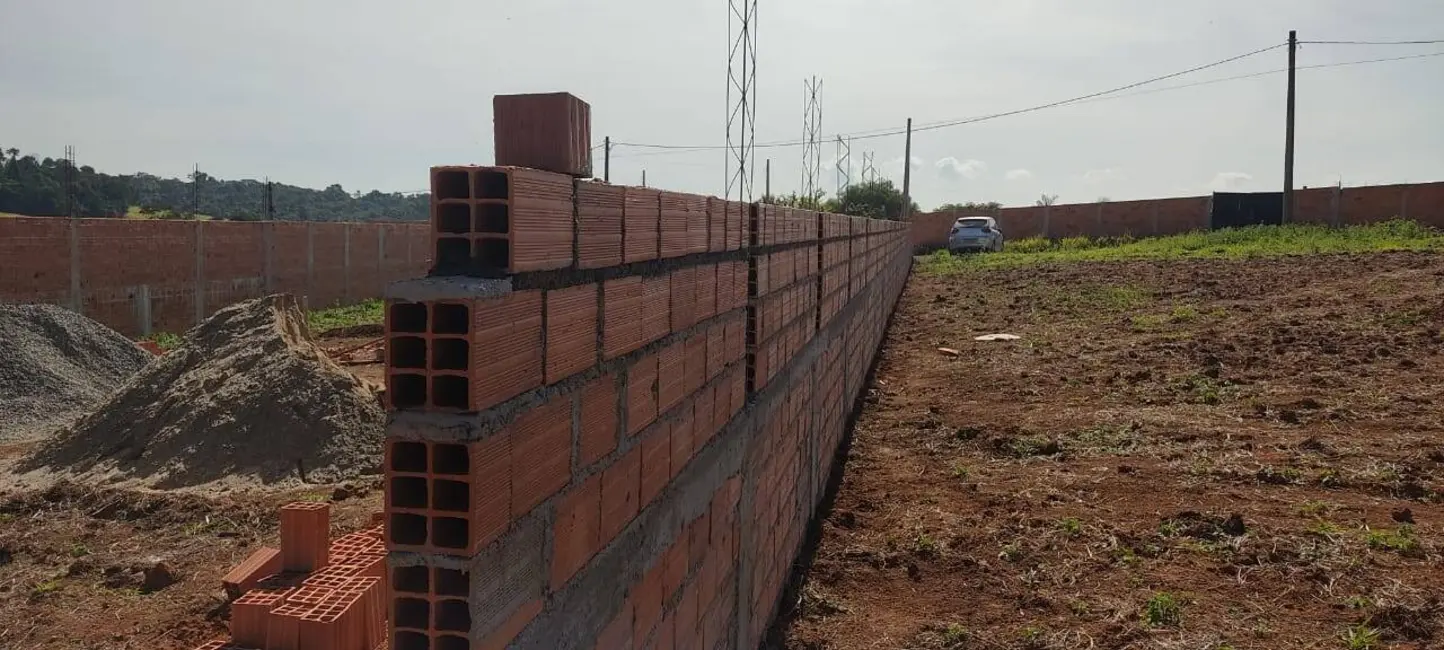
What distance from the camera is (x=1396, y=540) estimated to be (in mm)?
4250

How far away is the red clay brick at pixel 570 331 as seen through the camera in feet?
5.01

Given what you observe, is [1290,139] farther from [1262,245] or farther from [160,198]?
[160,198]

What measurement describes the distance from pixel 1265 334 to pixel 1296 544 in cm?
610

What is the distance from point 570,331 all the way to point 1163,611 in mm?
3063

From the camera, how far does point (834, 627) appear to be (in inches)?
144

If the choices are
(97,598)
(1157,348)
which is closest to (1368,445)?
(1157,348)

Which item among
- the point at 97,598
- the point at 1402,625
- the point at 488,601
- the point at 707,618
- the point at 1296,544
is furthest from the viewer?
the point at 97,598

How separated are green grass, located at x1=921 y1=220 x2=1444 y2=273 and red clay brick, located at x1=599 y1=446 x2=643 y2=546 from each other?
17596mm

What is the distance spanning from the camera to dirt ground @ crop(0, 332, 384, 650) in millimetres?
4348

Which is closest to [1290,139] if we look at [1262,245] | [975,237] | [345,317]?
[1262,245]

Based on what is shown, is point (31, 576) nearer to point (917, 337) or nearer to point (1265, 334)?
point (917, 337)

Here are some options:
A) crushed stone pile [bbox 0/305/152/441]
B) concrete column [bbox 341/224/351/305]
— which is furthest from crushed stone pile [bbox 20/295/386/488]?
concrete column [bbox 341/224/351/305]

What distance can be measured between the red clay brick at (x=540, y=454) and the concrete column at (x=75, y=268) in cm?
1492

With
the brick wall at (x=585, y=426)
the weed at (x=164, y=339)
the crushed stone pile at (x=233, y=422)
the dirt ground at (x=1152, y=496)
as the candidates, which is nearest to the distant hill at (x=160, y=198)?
the weed at (x=164, y=339)
